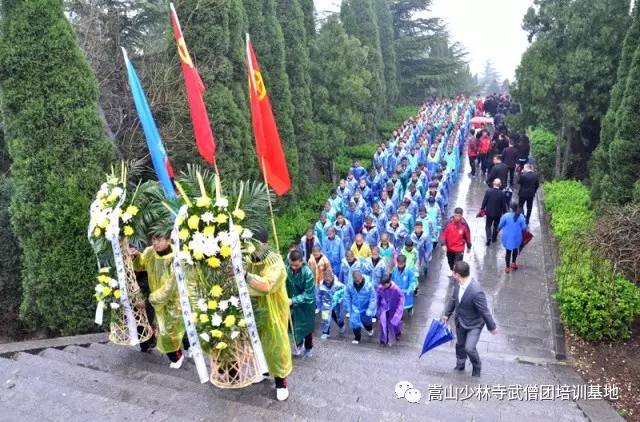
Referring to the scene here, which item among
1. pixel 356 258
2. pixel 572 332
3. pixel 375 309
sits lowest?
pixel 572 332

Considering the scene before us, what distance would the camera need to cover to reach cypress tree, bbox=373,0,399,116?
26.7m

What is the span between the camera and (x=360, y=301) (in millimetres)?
7492

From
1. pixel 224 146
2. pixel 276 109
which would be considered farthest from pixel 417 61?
pixel 224 146

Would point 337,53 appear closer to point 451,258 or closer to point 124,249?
Answer: point 451,258

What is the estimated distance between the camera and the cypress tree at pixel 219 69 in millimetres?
10359

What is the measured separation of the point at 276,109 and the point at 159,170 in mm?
7126

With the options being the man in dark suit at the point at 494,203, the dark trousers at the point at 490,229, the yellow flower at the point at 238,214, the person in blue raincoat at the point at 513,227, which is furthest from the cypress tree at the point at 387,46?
the yellow flower at the point at 238,214

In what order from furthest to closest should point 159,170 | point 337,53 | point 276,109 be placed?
point 337,53 → point 276,109 → point 159,170

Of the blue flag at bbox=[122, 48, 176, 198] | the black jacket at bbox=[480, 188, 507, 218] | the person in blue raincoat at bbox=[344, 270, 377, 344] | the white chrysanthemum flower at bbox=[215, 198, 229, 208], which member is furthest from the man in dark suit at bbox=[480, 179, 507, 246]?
the white chrysanthemum flower at bbox=[215, 198, 229, 208]

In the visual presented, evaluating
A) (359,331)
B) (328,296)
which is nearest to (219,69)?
(328,296)

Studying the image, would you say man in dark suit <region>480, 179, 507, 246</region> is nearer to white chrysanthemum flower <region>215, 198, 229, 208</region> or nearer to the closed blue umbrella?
the closed blue umbrella

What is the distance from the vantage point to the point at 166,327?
18.4 ft

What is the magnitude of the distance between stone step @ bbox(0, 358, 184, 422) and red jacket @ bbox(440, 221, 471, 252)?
6.24 m

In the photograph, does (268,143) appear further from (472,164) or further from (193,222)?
(472,164)
